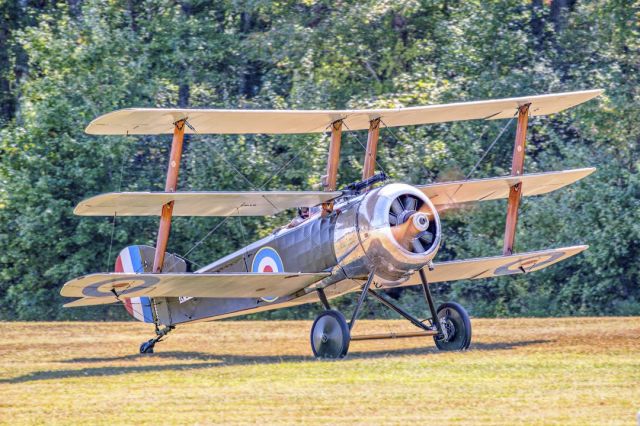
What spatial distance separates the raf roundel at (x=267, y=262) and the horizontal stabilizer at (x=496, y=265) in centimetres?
162

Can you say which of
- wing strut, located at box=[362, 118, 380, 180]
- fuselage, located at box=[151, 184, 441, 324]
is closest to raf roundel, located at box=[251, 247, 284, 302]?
fuselage, located at box=[151, 184, 441, 324]

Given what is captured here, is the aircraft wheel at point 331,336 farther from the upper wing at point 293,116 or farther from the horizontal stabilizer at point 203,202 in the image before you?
the upper wing at point 293,116

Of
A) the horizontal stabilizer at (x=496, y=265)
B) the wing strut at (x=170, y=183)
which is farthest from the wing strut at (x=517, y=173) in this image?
the wing strut at (x=170, y=183)

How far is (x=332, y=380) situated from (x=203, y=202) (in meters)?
3.25

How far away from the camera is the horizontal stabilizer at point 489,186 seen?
13.2m

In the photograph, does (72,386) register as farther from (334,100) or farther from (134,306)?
(334,100)

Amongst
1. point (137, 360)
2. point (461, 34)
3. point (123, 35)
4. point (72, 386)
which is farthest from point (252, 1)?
point (72, 386)

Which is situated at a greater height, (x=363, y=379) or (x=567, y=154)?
(x=567, y=154)

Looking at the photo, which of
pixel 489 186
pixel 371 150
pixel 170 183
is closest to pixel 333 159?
pixel 371 150

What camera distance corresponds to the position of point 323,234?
12695mm

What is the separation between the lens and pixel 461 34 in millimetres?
26422

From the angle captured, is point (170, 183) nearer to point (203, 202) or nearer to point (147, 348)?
point (203, 202)

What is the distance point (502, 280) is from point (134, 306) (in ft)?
34.2

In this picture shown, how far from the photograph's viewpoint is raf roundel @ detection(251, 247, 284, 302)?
43.5 ft
